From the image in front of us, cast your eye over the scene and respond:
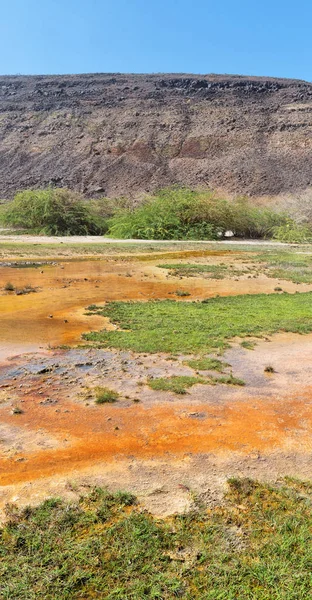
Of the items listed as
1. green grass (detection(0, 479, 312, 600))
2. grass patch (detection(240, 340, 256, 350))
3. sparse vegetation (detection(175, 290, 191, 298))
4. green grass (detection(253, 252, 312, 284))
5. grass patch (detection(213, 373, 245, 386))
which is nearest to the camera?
green grass (detection(0, 479, 312, 600))

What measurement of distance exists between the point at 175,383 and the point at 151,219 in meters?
30.5

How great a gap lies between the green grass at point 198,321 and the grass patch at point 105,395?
5.98ft

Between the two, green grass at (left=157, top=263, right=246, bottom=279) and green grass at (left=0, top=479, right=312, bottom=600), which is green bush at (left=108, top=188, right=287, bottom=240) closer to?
green grass at (left=157, top=263, right=246, bottom=279)

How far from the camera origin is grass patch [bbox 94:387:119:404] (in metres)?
6.04

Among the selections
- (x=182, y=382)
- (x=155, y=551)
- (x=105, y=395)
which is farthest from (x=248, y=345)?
(x=155, y=551)

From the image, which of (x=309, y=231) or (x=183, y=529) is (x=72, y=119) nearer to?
(x=309, y=231)

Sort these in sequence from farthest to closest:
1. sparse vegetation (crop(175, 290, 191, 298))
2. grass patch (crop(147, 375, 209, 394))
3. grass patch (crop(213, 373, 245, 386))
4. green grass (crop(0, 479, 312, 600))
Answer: sparse vegetation (crop(175, 290, 191, 298))
grass patch (crop(213, 373, 245, 386))
grass patch (crop(147, 375, 209, 394))
green grass (crop(0, 479, 312, 600))

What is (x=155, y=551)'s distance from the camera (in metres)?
3.43

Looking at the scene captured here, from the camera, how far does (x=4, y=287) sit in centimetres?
1412

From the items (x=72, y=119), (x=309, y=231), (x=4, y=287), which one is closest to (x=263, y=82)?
(x=72, y=119)

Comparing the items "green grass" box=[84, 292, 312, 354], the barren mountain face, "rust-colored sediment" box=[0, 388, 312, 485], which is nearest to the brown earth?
"rust-colored sediment" box=[0, 388, 312, 485]

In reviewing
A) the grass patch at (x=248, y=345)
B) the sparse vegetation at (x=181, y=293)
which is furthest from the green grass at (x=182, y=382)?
the sparse vegetation at (x=181, y=293)

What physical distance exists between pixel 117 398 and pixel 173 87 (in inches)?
3059

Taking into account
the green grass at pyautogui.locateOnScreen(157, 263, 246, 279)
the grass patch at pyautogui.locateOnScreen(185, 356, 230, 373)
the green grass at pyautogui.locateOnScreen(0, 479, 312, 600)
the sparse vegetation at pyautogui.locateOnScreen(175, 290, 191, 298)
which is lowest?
the green grass at pyautogui.locateOnScreen(0, 479, 312, 600)
